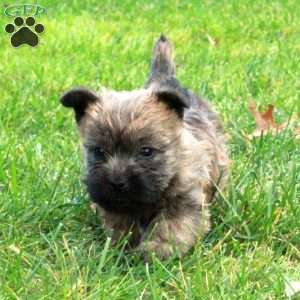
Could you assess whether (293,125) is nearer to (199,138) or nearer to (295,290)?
(199,138)

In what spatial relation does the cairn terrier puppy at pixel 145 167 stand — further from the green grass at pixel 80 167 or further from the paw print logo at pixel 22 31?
the paw print logo at pixel 22 31

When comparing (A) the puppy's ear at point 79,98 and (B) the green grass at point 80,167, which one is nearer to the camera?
(B) the green grass at point 80,167

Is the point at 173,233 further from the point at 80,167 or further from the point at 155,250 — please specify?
the point at 80,167

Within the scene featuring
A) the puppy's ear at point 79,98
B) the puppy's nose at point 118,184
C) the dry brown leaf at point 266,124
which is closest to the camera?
the puppy's nose at point 118,184

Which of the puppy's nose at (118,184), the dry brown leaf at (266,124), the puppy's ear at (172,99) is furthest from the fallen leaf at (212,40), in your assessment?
the puppy's nose at (118,184)

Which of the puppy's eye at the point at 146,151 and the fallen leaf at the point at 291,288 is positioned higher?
the puppy's eye at the point at 146,151

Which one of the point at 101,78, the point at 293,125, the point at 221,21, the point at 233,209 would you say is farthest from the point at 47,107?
the point at 221,21

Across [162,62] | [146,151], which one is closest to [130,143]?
[146,151]
